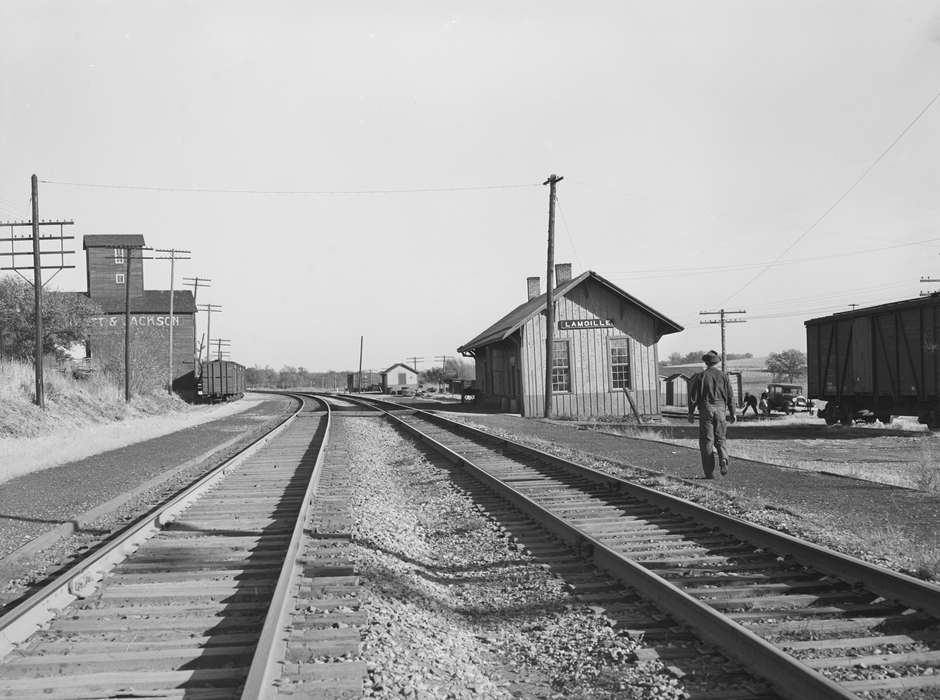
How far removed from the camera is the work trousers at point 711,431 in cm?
1069

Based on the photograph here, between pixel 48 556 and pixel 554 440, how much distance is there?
13.3m

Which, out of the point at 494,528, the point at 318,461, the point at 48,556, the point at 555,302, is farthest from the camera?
the point at 555,302

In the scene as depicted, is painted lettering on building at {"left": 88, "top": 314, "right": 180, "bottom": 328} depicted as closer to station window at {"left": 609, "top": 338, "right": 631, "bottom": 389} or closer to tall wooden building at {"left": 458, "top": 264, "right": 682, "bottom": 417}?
tall wooden building at {"left": 458, "top": 264, "right": 682, "bottom": 417}

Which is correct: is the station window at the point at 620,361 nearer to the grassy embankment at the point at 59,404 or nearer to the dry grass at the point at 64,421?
the dry grass at the point at 64,421

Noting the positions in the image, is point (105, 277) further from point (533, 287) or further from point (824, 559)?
point (824, 559)

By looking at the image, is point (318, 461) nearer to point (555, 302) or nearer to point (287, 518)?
point (287, 518)

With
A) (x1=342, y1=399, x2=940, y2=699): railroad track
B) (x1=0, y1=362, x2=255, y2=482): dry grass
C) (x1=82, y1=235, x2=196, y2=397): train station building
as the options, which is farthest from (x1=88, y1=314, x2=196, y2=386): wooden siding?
(x1=342, y1=399, x2=940, y2=699): railroad track

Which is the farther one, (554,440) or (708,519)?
(554,440)

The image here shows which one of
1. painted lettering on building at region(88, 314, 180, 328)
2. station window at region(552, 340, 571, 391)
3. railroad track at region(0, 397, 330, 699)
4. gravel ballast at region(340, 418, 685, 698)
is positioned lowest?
gravel ballast at region(340, 418, 685, 698)

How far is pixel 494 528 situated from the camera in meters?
8.25

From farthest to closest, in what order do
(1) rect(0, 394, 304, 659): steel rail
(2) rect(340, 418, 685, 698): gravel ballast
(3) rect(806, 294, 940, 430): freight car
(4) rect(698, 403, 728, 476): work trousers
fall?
(3) rect(806, 294, 940, 430): freight car, (4) rect(698, 403, 728, 476): work trousers, (1) rect(0, 394, 304, 659): steel rail, (2) rect(340, 418, 685, 698): gravel ballast

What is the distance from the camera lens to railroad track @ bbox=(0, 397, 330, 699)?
3.90 meters

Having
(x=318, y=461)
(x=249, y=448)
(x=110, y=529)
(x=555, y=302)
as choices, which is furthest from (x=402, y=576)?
(x=555, y=302)

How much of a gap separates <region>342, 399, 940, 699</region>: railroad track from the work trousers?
2.26m
